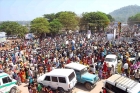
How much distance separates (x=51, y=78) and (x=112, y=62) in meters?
6.90

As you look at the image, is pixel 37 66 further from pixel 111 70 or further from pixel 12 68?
pixel 111 70

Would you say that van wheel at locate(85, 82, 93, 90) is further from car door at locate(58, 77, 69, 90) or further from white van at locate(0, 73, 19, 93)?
white van at locate(0, 73, 19, 93)

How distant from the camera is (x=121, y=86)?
31.8 ft

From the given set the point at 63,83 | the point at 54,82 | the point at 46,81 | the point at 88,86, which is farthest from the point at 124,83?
the point at 46,81

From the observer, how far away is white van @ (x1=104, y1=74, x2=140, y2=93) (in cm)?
943

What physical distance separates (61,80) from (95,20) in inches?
2124

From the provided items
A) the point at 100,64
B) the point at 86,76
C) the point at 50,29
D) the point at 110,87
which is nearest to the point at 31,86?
the point at 86,76

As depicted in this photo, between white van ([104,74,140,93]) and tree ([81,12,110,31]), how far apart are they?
5306cm

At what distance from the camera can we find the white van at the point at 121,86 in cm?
943

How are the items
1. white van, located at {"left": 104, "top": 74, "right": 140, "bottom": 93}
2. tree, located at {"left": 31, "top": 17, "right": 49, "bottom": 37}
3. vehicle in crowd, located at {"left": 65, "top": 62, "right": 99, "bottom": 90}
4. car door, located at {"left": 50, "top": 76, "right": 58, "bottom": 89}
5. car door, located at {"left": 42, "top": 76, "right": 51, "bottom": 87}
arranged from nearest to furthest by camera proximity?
white van, located at {"left": 104, "top": 74, "right": 140, "bottom": 93} < car door, located at {"left": 50, "top": 76, "right": 58, "bottom": 89} < car door, located at {"left": 42, "top": 76, "right": 51, "bottom": 87} < vehicle in crowd, located at {"left": 65, "top": 62, "right": 99, "bottom": 90} < tree, located at {"left": 31, "top": 17, "right": 49, "bottom": 37}

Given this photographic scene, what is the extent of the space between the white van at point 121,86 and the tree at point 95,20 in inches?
2089

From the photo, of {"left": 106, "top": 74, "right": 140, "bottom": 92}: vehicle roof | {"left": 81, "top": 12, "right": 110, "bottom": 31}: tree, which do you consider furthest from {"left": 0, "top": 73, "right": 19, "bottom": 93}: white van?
{"left": 81, "top": 12, "right": 110, "bottom": 31}: tree

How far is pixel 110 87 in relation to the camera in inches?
405

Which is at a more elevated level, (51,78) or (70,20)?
(70,20)
